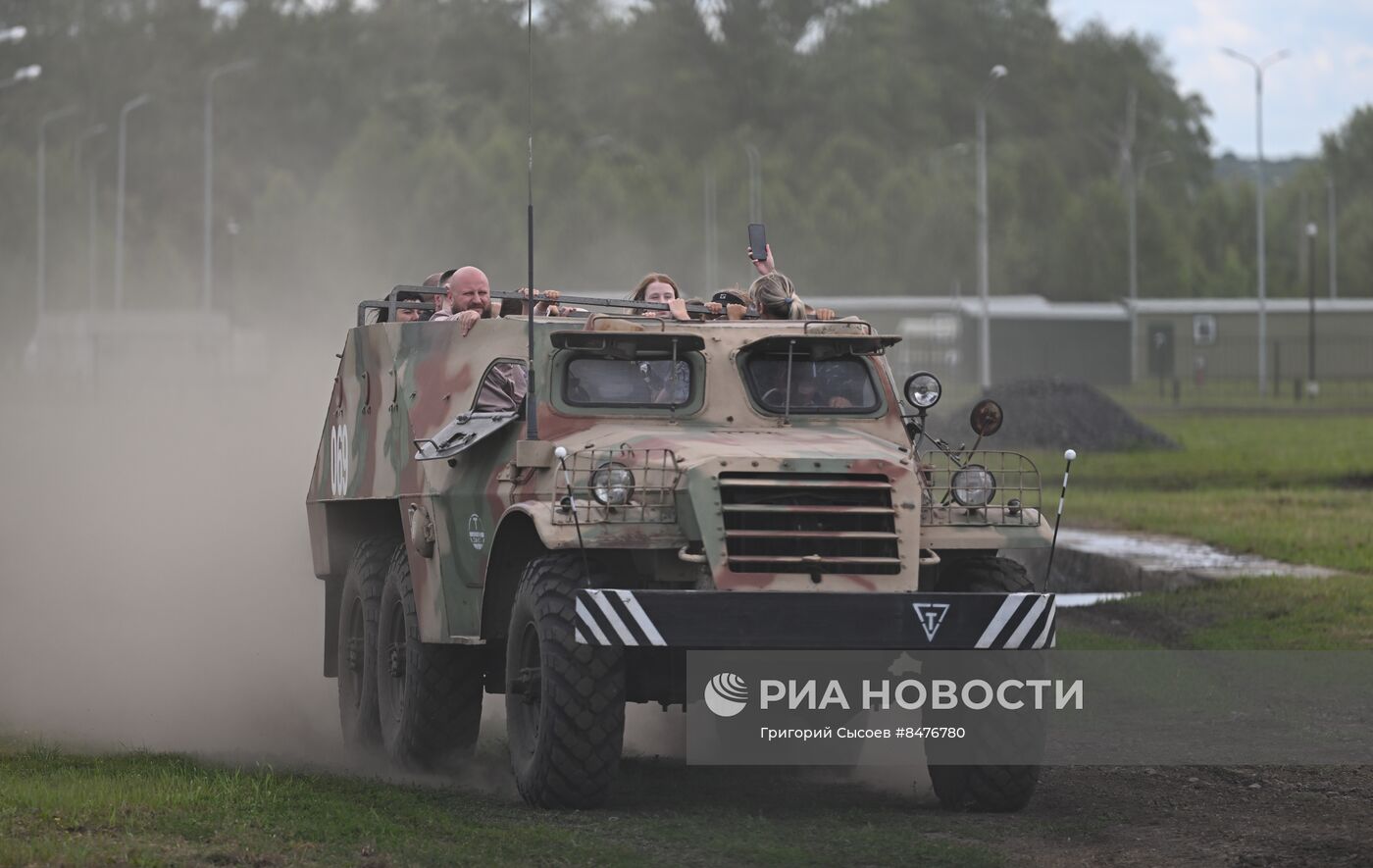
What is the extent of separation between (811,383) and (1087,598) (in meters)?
9.58

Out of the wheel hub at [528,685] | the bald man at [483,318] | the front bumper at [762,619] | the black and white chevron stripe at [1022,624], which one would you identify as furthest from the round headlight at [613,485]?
the black and white chevron stripe at [1022,624]

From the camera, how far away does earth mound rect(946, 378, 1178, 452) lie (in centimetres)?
3847

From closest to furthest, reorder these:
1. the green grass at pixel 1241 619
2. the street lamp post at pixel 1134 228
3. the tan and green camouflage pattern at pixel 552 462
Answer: the tan and green camouflage pattern at pixel 552 462 → the green grass at pixel 1241 619 → the street lamp post at pixel 1134 228

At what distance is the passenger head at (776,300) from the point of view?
39.5ft

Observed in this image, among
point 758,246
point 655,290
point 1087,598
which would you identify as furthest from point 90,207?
point 758,246

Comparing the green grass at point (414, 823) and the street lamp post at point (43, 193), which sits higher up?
the street lamp post at point (43, 193)

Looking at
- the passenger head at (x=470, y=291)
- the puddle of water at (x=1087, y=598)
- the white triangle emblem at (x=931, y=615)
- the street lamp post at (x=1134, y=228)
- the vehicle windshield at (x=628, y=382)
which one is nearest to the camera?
the white triangle emblem at (x=931, y=615)

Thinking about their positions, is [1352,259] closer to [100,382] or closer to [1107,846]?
[100,382]

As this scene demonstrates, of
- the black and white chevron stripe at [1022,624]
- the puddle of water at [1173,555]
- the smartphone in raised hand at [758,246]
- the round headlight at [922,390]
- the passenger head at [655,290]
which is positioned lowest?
the puddle of water at [1173,555]

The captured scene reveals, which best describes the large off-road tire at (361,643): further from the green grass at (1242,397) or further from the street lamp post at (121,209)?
the street lamp post at (121,209)

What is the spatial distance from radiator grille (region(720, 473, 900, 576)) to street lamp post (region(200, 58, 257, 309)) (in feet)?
177

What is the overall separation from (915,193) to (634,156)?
12.4m

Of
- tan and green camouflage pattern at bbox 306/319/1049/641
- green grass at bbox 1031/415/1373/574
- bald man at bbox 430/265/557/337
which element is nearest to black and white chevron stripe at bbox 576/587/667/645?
tan and green camouflage pattern at bbox 306/319/1049/641

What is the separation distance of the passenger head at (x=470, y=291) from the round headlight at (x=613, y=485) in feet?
9.14
